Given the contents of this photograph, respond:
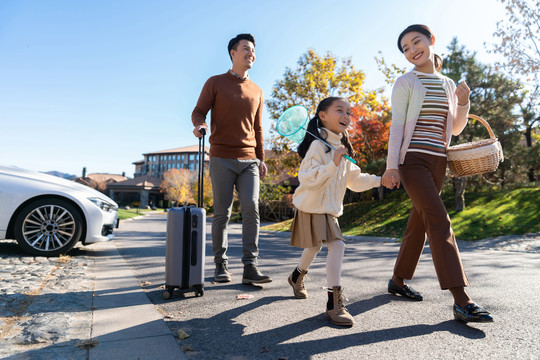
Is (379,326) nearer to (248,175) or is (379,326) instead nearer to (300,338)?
(300,338)

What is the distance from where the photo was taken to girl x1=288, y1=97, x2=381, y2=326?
2475 mm

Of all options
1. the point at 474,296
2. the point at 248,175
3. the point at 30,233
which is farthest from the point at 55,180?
the point at 474,296

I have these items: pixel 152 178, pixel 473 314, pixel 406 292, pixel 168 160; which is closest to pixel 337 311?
pixel 473 314

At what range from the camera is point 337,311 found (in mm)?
2262

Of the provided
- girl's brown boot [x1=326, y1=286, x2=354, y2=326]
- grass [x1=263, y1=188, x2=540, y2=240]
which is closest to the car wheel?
girl's brown boot [x1=326, y1=286, x2=354, y2=326]

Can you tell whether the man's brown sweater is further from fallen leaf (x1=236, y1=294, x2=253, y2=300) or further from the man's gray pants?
fallen leaf (x1=236, y1=294, x2=253, y2=300)

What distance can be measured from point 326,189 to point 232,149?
49.7 inches

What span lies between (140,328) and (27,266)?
8.49 feet

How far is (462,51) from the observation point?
13336mm

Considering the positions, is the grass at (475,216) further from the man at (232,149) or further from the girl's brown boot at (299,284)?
the girl's brown boot at (299,284)

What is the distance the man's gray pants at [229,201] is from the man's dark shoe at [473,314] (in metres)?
1.80

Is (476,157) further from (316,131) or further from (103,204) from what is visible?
(103,204)

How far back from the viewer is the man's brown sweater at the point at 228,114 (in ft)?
11.6

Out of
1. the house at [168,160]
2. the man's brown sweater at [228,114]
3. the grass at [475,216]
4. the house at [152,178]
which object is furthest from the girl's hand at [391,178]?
the house at [168,160]
